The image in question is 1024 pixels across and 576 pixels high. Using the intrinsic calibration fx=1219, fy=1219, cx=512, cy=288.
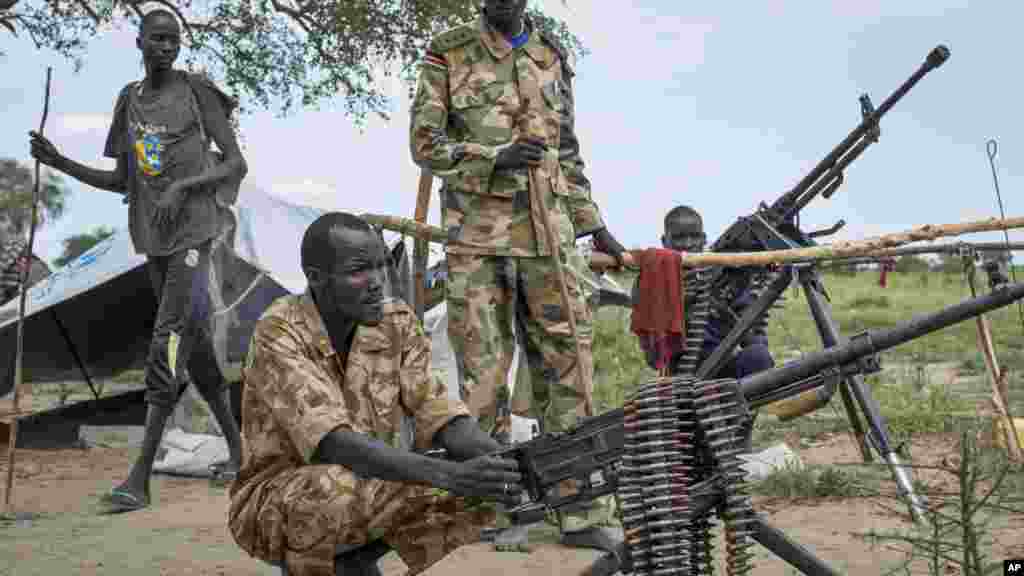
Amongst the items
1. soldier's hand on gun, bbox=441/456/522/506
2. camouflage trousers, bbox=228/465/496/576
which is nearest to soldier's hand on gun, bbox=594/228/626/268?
camouflage trousers, bbox=228/465/496/576

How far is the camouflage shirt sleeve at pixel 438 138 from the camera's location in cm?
453

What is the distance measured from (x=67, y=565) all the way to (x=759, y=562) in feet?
7.96

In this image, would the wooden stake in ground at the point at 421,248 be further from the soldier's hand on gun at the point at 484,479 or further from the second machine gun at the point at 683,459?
the soldier's hand on gun at the point at 484,479

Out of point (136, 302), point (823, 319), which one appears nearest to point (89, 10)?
point (136, 302)

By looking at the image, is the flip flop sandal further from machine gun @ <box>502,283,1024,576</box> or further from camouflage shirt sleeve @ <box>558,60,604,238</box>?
machine gun @ <box>502,283,1024,576</box>

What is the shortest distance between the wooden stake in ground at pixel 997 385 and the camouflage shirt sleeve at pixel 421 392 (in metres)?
2.36

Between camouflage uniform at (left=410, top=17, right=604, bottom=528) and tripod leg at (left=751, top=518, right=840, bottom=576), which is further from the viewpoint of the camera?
camouflage uniform at (left=410, top=17, right=604, bottom=528)

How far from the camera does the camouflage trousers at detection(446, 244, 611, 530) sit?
177 inches

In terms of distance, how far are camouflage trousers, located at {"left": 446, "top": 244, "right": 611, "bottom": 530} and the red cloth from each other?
0.38 m

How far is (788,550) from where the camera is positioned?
3014mm

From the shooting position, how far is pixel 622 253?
16.1 ft

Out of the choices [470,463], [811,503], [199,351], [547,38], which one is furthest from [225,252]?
[470,463]

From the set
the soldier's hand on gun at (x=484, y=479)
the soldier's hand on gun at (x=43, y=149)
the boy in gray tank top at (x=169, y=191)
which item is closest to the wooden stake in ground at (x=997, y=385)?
the soldier's hand on gun at (x=484, y=479)

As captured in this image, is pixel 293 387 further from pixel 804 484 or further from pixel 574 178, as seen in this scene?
pixel 804 484
